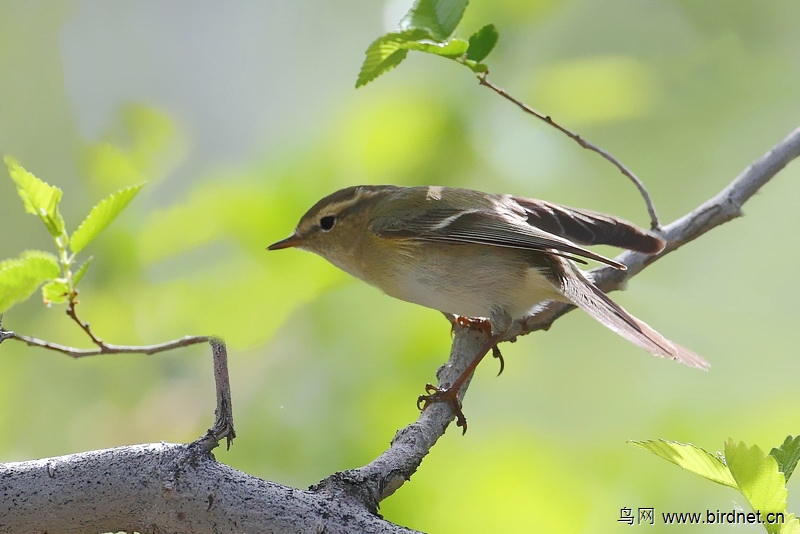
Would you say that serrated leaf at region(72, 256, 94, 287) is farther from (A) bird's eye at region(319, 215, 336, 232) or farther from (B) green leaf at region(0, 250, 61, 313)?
(A) bird's eye at region(319, 215, 336, 232)

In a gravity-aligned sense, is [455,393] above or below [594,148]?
below

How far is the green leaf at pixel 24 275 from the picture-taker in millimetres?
1444

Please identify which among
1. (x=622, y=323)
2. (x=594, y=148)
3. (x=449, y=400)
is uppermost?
(x=594, y=148)

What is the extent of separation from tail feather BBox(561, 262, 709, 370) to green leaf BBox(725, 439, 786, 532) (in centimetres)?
93

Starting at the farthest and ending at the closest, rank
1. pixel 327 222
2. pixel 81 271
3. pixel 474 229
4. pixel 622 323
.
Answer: pixel 327 222 → pixel 474 229 → pixel 622 323 → pixel 81 271

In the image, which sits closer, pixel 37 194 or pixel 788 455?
pixel 788 455

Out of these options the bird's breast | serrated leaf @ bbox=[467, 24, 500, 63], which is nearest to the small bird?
the bird's breast

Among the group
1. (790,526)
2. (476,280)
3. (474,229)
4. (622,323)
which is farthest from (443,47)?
(790,526)

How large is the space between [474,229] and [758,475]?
125cm

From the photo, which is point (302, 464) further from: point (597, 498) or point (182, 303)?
point (597, 498)

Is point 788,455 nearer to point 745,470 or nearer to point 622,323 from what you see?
point 745,470

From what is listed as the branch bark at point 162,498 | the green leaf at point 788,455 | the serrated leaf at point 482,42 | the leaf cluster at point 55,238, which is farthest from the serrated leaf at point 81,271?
the green leaf at point 788,455

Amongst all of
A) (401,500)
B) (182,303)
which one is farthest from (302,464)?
(182,303)

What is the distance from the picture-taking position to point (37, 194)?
1.64m
